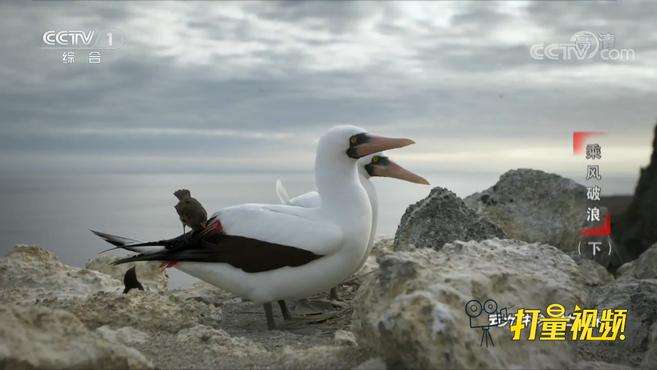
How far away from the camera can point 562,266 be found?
5125 mm

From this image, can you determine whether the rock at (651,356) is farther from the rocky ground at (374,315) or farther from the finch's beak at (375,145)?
the finch's beak at (375,145)

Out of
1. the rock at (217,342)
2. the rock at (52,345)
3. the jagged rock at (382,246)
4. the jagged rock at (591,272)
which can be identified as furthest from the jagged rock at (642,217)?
the rock at (52,345)

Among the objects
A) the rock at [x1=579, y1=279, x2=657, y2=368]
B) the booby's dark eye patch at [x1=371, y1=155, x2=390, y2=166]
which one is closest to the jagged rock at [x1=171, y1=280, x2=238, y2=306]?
the booby's dark eye patch at [x1=371, y1=155, x2=390, y2=166]

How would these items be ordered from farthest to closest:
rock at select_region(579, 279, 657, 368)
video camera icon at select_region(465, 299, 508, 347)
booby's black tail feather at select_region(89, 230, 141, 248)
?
booby's black tail feather at select_region(89, 230, 141, 248) → rock at select_region(579, 279, 657, 368) → video camera icon at select_region(465, 299, 508, 347)

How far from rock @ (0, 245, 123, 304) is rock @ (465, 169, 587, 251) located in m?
4.90

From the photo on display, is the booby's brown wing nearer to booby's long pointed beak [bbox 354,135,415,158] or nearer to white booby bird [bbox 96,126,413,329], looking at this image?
white booby bird [bbox 96,126,413,329]

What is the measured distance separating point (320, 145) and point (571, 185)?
170 inches

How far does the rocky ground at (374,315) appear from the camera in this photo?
3807 mm

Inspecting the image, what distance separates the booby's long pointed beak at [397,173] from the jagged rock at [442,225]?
37cm

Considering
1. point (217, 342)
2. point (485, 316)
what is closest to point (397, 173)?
point (217, 342)

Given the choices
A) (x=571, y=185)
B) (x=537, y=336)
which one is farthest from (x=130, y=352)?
(x=571, y=185)

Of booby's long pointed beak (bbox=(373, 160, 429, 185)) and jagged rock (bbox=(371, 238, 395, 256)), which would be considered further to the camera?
jagged rock (bbox=(371, 238, 395, 256))

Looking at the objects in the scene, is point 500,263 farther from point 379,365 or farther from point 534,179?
point 534,179

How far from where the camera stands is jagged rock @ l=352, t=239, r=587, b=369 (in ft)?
12.1
